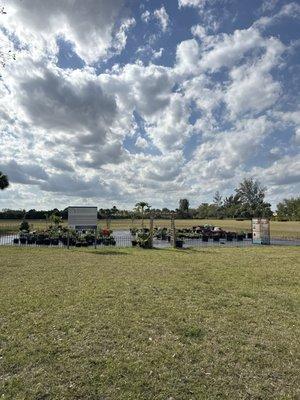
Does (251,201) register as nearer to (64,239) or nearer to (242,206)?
(242,206)

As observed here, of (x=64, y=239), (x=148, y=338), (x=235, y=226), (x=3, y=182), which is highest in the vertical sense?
(x=3, y=182)

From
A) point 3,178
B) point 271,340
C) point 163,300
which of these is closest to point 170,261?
point 163,300

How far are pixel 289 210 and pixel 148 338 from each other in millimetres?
96644

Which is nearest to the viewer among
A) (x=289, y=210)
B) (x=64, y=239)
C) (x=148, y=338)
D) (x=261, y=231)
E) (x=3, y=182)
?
(x=148, y=338)

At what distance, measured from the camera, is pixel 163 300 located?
28.2 ft

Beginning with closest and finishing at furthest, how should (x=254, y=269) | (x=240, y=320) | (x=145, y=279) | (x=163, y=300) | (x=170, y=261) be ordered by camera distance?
(x=240, y=320) < (x=163, y=300) < (x=145, y=279) < (x=254, y=269) < (x=170, y=261)

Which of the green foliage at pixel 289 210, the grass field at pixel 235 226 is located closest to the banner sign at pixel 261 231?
the grass field at pixel 235 226

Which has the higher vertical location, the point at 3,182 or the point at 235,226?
the point at 3,182

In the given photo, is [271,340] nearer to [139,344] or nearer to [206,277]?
[139,344]

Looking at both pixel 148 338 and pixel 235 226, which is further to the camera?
pixel 235 226

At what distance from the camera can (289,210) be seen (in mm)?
95375

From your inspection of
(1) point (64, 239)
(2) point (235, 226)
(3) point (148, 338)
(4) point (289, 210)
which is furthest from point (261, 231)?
(4) point (289, 210)

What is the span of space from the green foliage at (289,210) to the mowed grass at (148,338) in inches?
3197

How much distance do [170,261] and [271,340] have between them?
1062 cm
